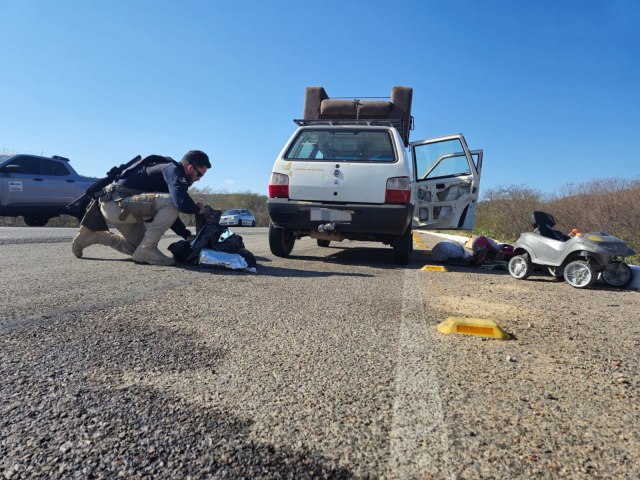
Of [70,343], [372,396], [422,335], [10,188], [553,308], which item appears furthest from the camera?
[10,188]

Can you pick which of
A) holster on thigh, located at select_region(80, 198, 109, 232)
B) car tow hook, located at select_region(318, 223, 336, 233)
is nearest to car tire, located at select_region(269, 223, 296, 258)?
car tow hook, located at select_region(318, 223, 336, 233)

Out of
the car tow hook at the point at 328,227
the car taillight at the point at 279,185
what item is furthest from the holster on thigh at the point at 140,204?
the car tow hook at the point at 328,227

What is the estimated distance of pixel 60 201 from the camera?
1130 cm

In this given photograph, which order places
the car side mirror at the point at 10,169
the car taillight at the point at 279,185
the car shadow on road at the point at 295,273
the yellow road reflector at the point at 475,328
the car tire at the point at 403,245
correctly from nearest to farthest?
1. the yellow road reflector at the point at 475,328
2. the car shadow on road at the point at 295,273
3. the car taillight at the point at 279,185
4. the car tire at the point at 403,245
5. the car side mirror at the point at 10,169

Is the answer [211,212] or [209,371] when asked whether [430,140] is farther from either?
[209,371]

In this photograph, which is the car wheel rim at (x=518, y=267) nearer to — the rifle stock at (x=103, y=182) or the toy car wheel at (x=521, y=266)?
the toy car wheel at (x=521, y=266)

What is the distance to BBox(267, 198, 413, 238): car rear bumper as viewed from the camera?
5.07 m

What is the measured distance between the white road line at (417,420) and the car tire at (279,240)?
3.74 metres

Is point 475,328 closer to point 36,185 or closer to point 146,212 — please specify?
point 146,212

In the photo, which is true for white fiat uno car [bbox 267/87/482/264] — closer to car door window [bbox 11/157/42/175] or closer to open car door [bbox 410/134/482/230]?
open car door [bbox 410/134/482/230]

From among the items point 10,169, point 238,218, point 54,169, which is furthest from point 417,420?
point 238,218

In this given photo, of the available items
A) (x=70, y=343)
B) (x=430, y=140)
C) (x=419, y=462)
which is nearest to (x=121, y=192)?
(x=70, y=343)

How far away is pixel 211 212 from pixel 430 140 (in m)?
4.55

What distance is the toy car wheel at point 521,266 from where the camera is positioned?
4.84 meters
